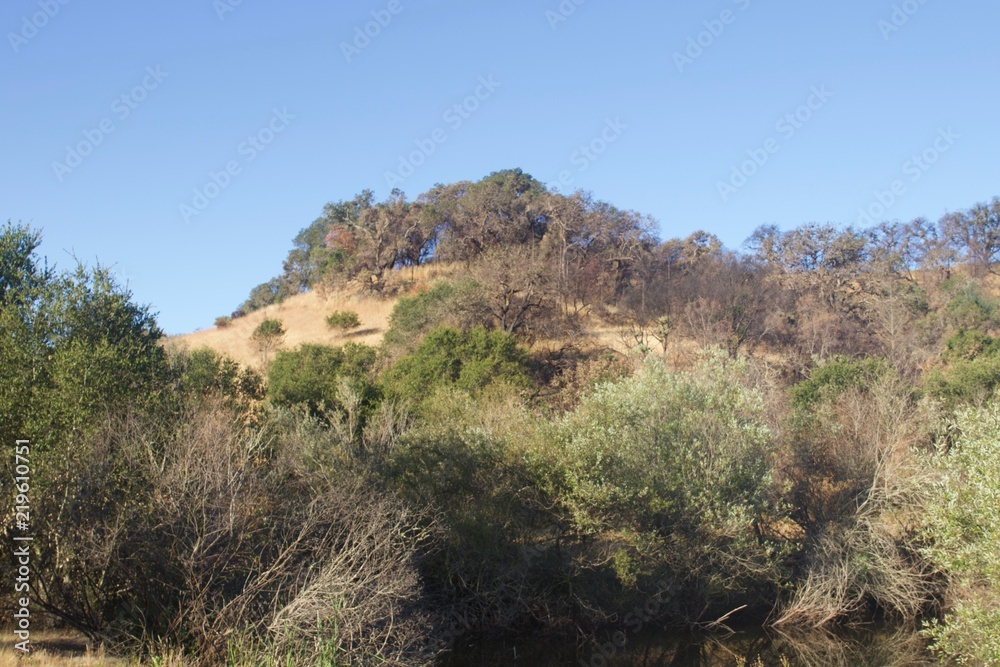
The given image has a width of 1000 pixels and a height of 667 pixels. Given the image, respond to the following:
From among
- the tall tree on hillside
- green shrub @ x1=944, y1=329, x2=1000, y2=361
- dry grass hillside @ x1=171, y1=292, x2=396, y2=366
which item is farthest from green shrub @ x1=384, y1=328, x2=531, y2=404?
green shrub @ x1=944, y1=329, x2=1000, y2=361

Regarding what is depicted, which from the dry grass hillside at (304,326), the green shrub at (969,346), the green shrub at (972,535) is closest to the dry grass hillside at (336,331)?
the dry grass hillside at (304,326)

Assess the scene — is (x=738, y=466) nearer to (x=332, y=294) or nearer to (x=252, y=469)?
(x=252, y=469)

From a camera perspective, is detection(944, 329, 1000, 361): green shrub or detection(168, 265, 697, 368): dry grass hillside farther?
detection(168, 265, 697, 368): dry grass hillside

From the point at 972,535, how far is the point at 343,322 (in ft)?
134

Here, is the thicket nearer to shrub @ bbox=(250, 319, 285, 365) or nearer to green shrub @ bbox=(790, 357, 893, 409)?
green shrub @ bbox=(790, 357, 893, 409)

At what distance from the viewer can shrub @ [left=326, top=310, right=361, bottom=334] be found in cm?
5197

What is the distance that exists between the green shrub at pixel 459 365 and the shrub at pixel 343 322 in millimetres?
14608

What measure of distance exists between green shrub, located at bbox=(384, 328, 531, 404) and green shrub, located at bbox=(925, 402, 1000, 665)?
17.7m

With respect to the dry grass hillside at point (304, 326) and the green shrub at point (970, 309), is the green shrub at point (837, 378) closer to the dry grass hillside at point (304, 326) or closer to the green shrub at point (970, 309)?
the green shrub at point (970, 309)

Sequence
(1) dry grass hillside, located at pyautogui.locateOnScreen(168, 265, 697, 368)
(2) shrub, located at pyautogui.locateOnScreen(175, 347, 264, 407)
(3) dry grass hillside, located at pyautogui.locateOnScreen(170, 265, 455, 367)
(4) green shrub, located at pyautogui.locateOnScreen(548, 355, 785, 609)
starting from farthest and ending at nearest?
1. (3) dry grass hillside, located at pyautogui.locateOnScreen(170, 265, 455, 367)
2. (1) dry grass hillside, located at pyautogui.locateOnScreen(168, 265, 697, 368)
3. (2) shrub, located at pyautogui.locateOnScreen(175, 347, 264, 407)
4. (4) green shrub, located at pyautogui.locateOnScreen(548, 355, 785, 609)

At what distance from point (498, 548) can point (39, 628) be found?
31.9 ft

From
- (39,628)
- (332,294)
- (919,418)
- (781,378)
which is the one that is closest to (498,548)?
(39,628)

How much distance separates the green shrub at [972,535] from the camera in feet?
49.1

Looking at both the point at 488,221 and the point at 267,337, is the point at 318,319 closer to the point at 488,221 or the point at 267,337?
the point at 267,337
